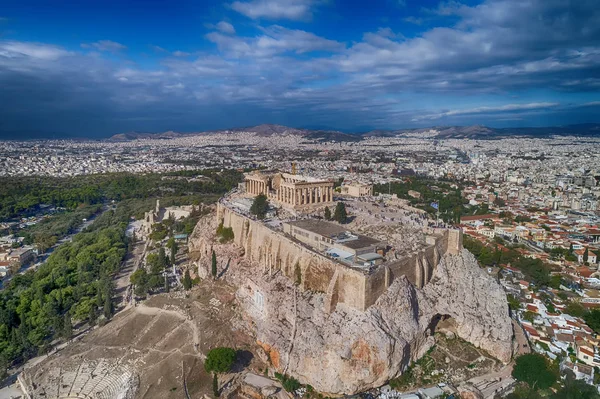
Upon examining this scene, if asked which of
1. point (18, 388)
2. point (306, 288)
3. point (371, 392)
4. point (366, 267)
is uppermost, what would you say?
point (366, 267)

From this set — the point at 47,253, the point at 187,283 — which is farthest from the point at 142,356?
the point at 47,253

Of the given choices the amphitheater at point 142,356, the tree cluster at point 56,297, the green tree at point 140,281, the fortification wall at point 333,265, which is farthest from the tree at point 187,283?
the tree cluster at point 56,297

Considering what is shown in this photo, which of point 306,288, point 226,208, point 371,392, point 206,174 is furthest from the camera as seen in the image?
point 206,174

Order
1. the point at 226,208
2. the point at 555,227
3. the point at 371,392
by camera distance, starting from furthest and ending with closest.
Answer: the point at 555,227 → the point at 226,208 → the point at 371,392

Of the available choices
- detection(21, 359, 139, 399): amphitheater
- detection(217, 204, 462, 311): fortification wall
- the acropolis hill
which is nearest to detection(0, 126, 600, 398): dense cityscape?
detection(21, 359, 139, 399): amphitheater

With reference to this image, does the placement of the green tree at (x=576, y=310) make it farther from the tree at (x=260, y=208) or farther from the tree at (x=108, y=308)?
the tree at (x=108, y=308)

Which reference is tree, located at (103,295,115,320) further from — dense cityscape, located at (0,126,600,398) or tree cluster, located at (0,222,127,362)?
dense cityscape, located at (0,126,600,398)

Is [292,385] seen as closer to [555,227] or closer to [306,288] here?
[306,288]

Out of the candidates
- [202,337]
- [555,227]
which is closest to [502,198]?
[555,227]
